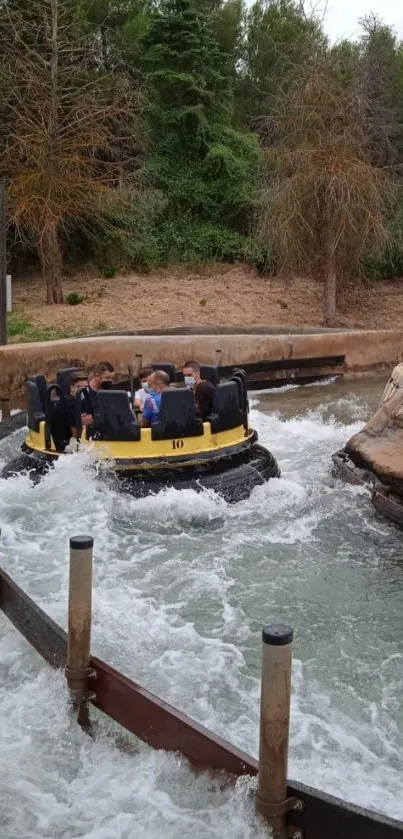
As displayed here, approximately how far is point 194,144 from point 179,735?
22188 millimetres

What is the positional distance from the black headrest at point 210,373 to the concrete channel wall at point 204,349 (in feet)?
6.62

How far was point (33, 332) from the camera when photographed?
16141mm

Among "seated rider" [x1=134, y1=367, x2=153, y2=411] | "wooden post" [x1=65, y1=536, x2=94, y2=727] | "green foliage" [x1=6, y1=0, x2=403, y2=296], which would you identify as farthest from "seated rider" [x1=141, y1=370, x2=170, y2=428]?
"green foliage" [x1=6, y1=0, x2=403, y2=296]

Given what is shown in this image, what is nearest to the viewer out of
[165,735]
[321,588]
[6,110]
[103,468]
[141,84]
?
[165,735]

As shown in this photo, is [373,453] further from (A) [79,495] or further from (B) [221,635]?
(B) [221,635]

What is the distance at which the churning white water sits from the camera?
3961mm

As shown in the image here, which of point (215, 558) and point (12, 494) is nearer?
point (215, 558)

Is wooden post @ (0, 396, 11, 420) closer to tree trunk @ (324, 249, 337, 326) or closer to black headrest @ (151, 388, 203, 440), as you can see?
black headrest @ (151, 388, 203, 440)

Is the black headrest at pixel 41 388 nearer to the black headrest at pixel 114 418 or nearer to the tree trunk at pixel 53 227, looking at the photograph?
the black headrest at pixel 114 418

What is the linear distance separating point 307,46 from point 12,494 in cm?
1524

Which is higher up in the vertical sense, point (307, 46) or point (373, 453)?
point (307, 46)

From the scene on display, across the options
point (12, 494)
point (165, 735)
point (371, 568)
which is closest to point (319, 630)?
point (371, 568)

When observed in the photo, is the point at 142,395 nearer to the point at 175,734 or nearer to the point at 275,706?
the point at 175,734

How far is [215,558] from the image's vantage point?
22.5 feet
